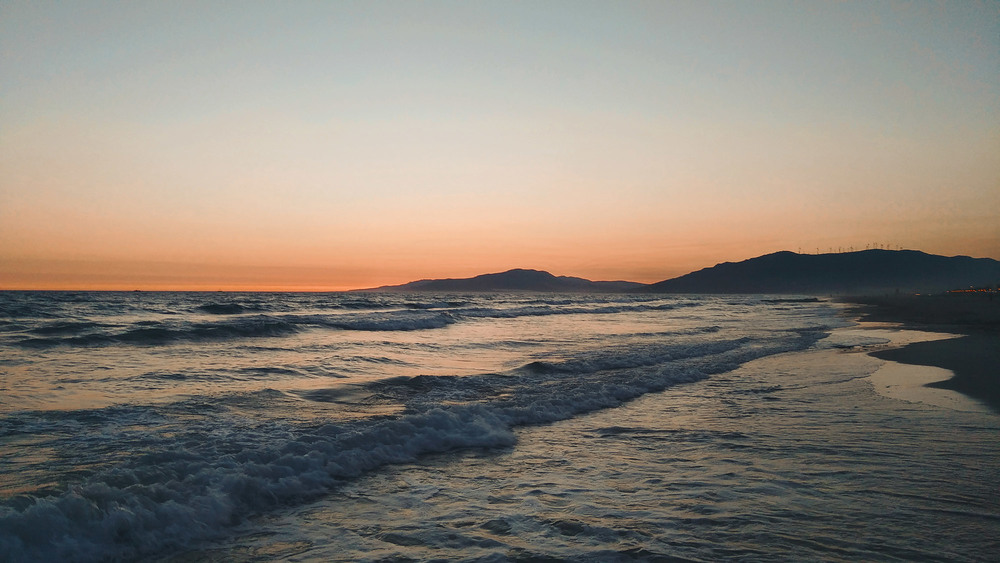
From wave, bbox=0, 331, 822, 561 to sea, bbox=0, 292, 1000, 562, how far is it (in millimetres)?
26

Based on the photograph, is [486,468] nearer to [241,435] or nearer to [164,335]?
[241,435]

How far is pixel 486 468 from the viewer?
6.27m

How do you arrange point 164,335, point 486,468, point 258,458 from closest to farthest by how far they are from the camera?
point 258,458 < point 486,468 < point 164,335

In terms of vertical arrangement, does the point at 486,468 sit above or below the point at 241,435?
below

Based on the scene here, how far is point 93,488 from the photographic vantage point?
483 centimetres

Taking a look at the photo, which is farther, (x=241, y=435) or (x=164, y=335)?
(x=164, y=335)

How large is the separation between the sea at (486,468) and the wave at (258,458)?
26mm

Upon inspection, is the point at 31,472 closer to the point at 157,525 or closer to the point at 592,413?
the point at 157,525

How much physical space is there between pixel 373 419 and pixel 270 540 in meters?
3.88

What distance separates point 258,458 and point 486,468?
2520mm

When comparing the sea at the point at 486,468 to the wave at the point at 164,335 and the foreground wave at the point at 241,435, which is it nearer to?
the foreground wave at the point at 241,435

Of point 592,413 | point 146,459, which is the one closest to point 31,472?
point 146,459

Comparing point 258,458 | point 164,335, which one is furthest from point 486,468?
point 164,335

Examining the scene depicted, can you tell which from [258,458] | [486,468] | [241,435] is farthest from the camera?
[241,435]
